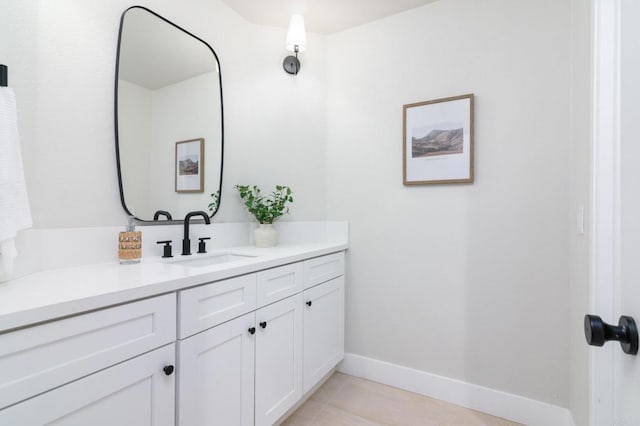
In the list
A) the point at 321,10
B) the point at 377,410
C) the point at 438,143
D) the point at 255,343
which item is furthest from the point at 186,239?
the point at 321,10

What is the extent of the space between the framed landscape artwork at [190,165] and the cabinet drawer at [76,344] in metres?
0.88

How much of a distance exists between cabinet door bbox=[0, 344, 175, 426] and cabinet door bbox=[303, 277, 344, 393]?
2.92 ft

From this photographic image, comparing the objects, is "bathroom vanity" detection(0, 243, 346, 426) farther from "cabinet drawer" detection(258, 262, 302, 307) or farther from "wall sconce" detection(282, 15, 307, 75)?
"wall sconce" detection(282, 15, 307, 75)

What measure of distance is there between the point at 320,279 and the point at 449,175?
1.03m

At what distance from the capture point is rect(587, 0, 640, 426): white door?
57cm

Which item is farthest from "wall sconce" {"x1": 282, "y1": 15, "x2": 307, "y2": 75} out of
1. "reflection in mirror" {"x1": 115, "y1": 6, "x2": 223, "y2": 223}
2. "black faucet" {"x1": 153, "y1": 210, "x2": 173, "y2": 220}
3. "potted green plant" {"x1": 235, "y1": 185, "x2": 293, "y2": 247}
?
"black faucet" {"x1": 153, "y1": 210, "x2": 173, "y2": 220}

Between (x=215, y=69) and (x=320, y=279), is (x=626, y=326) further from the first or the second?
(x=215, y=69)

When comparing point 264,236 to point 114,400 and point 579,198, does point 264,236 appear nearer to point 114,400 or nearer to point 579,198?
point 114,400

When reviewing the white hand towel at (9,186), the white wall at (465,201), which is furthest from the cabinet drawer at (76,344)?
the white wall at (465,201)

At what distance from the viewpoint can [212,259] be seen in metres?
1.75

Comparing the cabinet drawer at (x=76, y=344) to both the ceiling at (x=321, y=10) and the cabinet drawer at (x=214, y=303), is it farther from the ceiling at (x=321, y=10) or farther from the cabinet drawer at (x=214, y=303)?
the ceiling at (x=321, y=10)

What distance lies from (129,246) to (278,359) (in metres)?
0.87

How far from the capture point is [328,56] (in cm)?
238

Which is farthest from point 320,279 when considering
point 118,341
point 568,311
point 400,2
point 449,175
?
point 400,2
